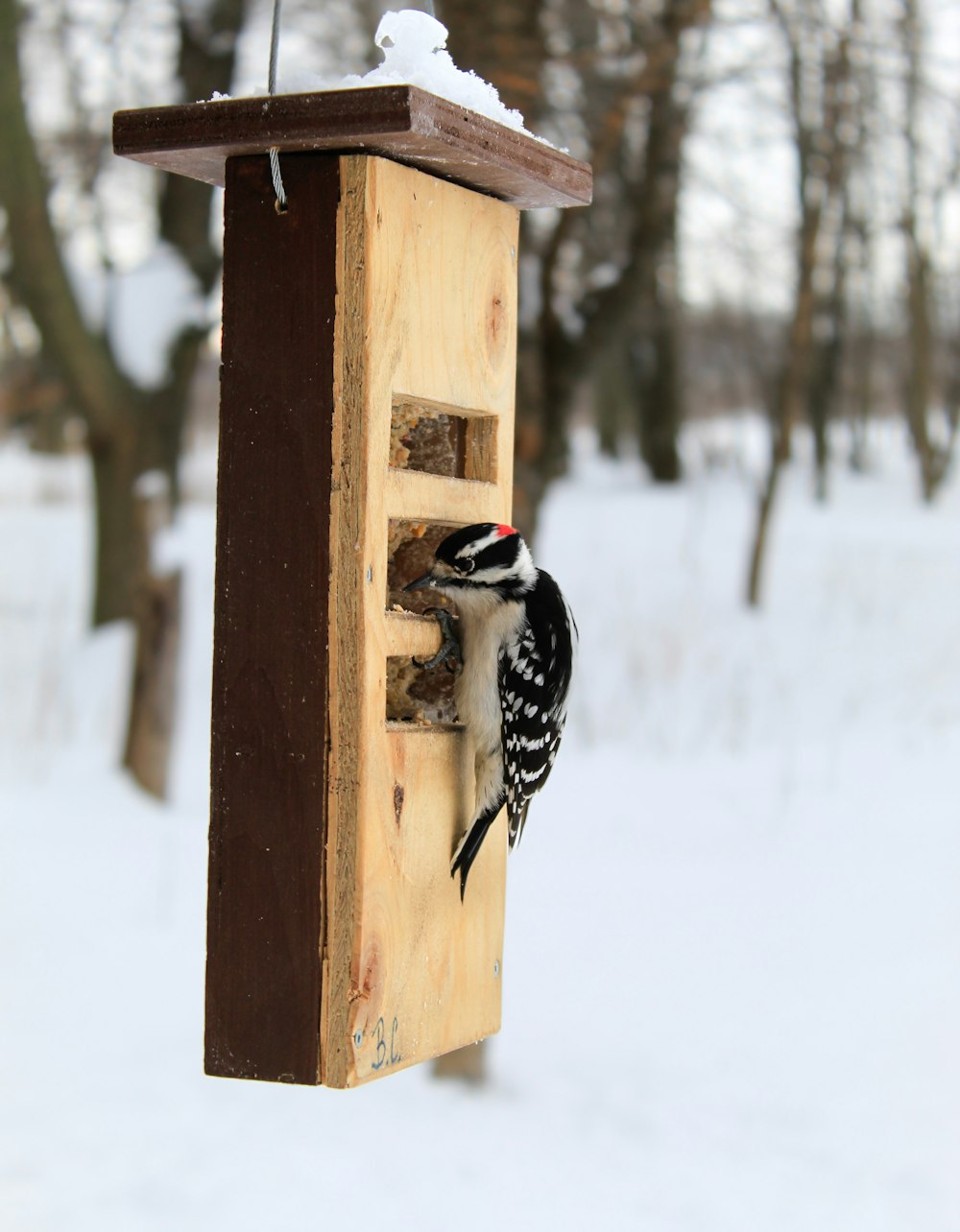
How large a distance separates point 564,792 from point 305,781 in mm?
5404

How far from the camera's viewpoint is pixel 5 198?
723cm

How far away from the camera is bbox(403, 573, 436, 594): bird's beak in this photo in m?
2.12

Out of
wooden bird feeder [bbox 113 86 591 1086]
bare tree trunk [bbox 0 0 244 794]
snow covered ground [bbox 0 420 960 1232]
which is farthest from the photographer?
bare tree trunk [bbox 0 0 244 794]

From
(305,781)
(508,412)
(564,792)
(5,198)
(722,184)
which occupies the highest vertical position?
(722,184)

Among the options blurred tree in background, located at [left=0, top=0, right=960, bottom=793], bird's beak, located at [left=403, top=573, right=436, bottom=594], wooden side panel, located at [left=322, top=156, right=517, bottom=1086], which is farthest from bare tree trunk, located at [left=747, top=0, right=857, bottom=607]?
bird's beak, located at [left=403, top=573, right=436, bottom=594]

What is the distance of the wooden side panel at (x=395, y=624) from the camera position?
1944mm

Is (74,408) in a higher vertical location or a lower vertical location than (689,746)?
higher

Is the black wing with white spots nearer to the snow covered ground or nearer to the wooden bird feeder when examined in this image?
the wooden bird feeder

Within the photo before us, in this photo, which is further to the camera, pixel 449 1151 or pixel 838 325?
pixel 838 325

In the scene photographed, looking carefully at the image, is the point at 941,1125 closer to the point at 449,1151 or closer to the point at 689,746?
the point at 449,1151

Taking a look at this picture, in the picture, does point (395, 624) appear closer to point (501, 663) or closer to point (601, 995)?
point (501, 663)

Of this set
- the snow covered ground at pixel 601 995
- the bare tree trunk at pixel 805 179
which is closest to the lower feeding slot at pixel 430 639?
the snow covered ground at pixel 601 995

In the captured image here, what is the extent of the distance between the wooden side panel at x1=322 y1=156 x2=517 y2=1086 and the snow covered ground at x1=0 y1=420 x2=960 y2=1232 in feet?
7.84

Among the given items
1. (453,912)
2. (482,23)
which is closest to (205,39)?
(482,23)
